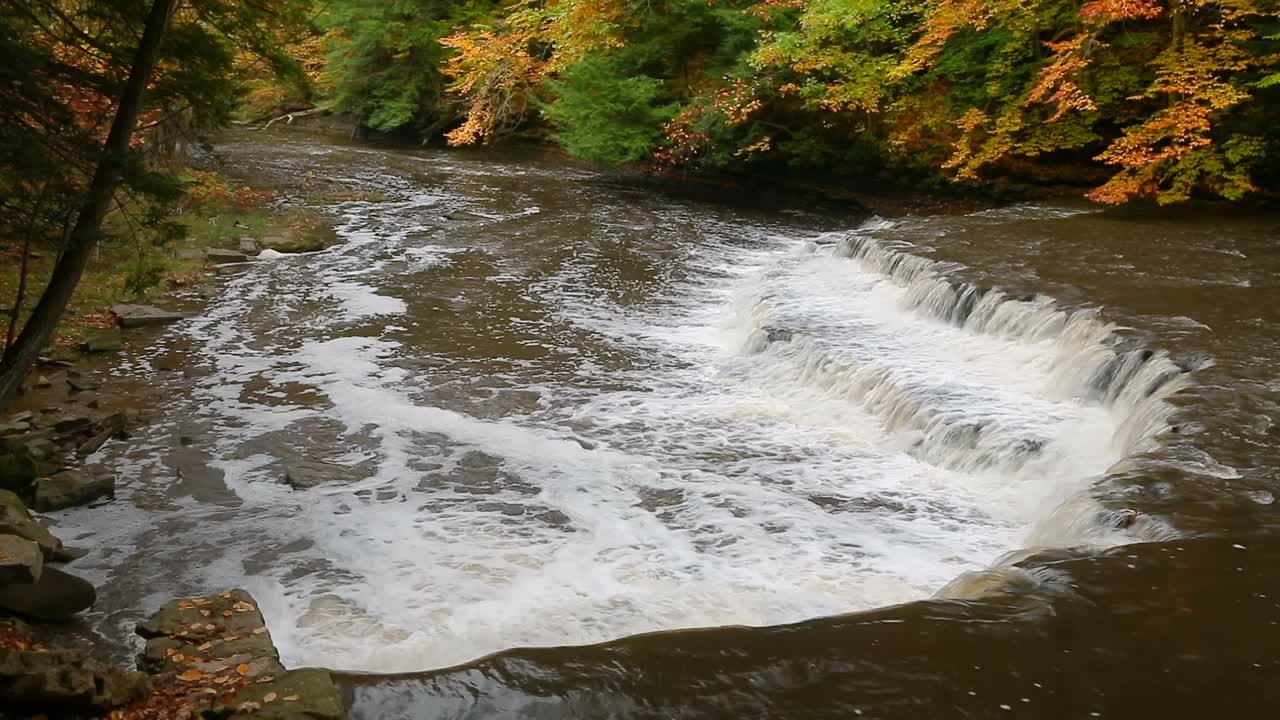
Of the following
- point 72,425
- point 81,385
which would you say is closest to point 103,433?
point 72,425

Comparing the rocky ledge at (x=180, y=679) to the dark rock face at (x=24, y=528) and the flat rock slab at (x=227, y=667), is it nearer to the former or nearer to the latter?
the flat rock slab at (x=227, y=667)

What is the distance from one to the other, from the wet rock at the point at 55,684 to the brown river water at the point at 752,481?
3.65 ft

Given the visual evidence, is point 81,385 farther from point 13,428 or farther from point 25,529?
point 25,529

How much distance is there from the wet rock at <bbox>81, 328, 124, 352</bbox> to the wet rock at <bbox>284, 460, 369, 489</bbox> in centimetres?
420

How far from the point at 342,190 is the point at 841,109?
11.7 meters

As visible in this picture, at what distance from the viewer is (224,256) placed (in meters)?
16.6

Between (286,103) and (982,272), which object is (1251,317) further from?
(286,103)

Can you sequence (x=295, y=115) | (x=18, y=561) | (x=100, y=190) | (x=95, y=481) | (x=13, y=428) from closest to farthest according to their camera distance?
(x=18, y=561)
(x=100, y=190)
(x=95, y=481)
(x=13, y=428)
(x=295, y=115)

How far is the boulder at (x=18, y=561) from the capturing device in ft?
17.3

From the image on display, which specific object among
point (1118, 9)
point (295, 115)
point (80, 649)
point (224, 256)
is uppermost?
point (1118, 9)

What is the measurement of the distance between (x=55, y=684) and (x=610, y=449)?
556cm

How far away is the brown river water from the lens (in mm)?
5051

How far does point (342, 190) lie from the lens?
2348cm

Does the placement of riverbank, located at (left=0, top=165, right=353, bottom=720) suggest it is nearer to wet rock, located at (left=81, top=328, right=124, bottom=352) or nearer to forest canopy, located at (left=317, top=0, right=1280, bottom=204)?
wet rock, located at (left=81, top=328, right=124, bottom=352)
